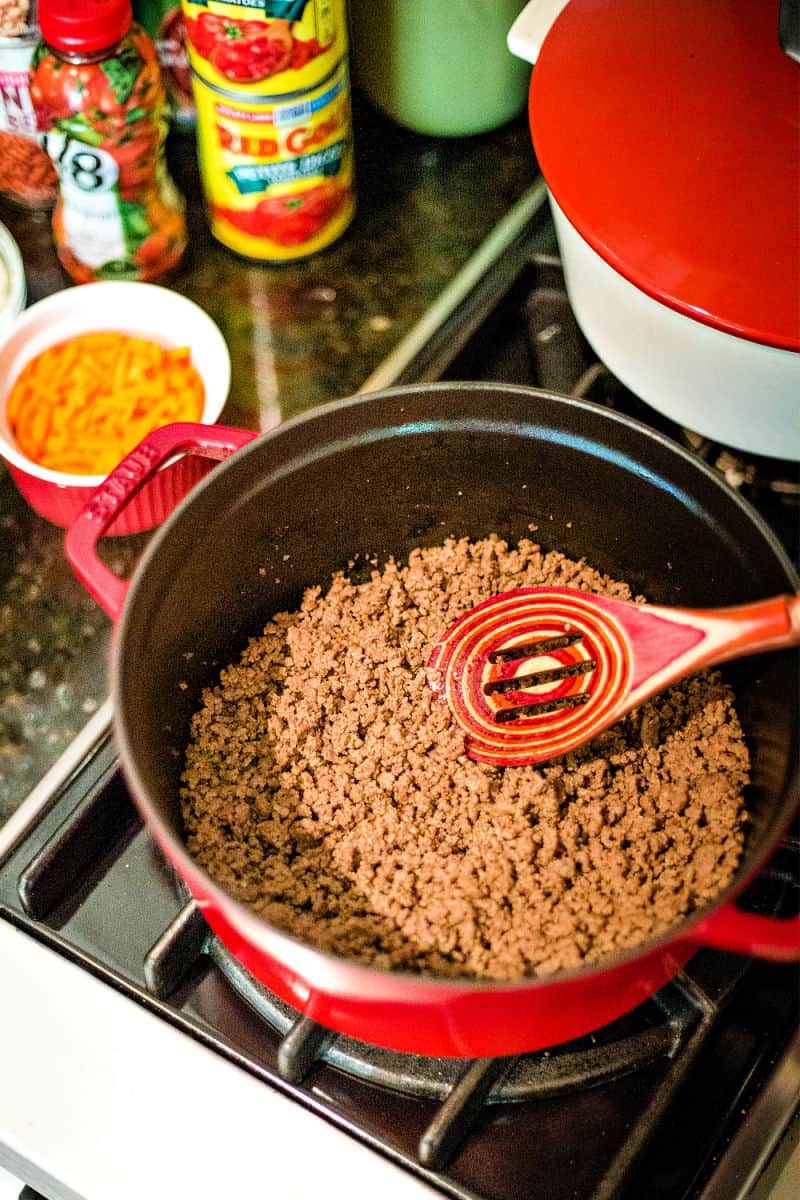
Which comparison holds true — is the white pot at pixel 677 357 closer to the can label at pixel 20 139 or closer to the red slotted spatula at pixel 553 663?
the red slotted spatula at pixel 553 663

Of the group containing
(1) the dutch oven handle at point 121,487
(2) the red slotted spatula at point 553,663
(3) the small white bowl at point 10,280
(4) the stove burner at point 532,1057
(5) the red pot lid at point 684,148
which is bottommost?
(4) the stove burner at point 532,1057

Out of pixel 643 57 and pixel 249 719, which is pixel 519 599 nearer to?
pixel 249 719

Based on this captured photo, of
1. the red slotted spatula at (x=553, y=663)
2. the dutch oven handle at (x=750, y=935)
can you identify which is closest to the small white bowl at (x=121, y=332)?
the red slotted spatula at (x=553, y=663)

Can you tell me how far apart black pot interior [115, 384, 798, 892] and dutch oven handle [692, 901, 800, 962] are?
9 cm

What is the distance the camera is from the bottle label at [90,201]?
0.85m

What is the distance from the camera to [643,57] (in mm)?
745

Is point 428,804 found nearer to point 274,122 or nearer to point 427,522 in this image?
point 427,522

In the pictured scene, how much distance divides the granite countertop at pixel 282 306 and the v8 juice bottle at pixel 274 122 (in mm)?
35

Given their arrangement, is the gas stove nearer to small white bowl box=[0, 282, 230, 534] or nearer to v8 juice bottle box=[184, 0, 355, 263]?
small white bowl box=[0, 282, 230, 534]

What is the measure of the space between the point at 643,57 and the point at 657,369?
0.20 m

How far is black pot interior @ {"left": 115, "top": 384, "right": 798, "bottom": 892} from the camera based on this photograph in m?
0.64

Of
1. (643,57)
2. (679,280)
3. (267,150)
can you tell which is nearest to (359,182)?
(267,150)

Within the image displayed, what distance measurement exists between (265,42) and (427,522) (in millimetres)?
354

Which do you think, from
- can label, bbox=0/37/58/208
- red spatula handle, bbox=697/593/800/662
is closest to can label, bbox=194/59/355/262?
can label, bbox=0/37/58/208
